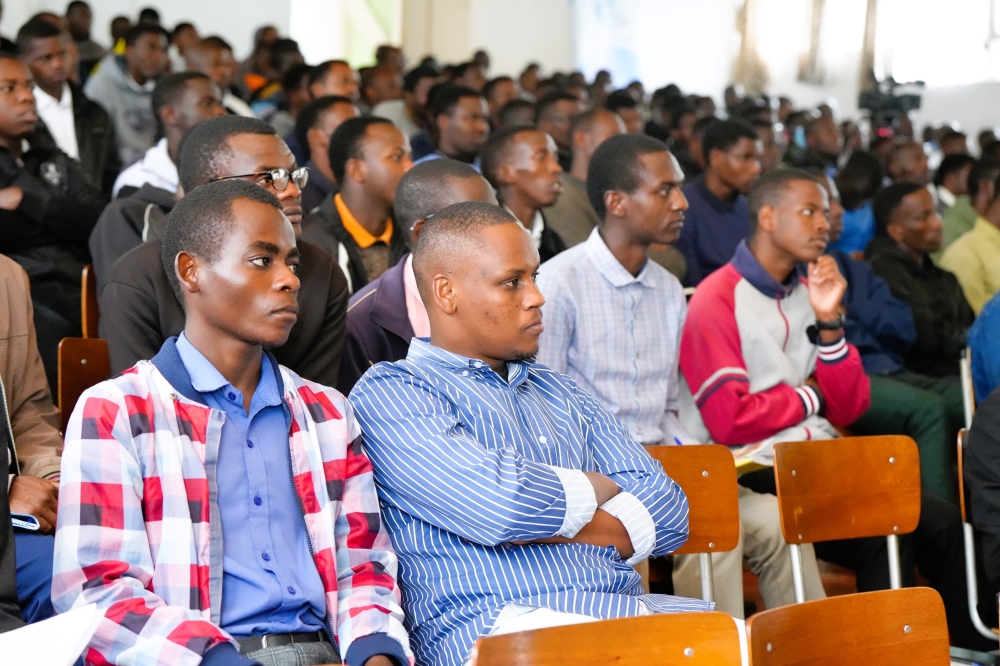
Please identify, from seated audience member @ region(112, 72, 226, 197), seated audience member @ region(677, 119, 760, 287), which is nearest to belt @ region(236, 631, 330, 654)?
seated audience member @ region(112, 72, 226, 197)

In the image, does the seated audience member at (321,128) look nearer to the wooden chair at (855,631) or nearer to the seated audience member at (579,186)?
the seated audience member at (579,186)

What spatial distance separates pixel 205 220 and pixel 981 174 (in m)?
5.32

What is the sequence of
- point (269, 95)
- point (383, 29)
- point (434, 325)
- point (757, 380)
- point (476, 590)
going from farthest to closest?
point (383, 29) < point (269, 95) < point (757, 380) < point (434, 325) < point (476, 590)

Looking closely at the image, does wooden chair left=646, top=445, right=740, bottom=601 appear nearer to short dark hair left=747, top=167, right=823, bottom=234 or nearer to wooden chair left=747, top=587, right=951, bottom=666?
wooden chair left=747, top=587, right=951, bottom=666

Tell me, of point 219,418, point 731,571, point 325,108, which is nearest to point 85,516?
point 219,418

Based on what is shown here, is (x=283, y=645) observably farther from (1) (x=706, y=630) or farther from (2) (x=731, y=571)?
(2) (x=731, y=571)

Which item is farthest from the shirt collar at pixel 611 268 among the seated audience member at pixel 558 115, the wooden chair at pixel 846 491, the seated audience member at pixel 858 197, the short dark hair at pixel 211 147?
the seated audience member at pixel 858 197

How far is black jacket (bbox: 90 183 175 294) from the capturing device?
3.12 meters

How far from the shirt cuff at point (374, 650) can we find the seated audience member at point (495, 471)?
135 millimetres

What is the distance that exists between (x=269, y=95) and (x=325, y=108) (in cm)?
255

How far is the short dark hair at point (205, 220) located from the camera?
1926 mm

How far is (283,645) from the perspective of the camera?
1.73m

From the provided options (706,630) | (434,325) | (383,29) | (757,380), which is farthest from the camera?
(383,29)

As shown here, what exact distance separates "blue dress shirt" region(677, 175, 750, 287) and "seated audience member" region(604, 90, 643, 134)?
2.37 m
